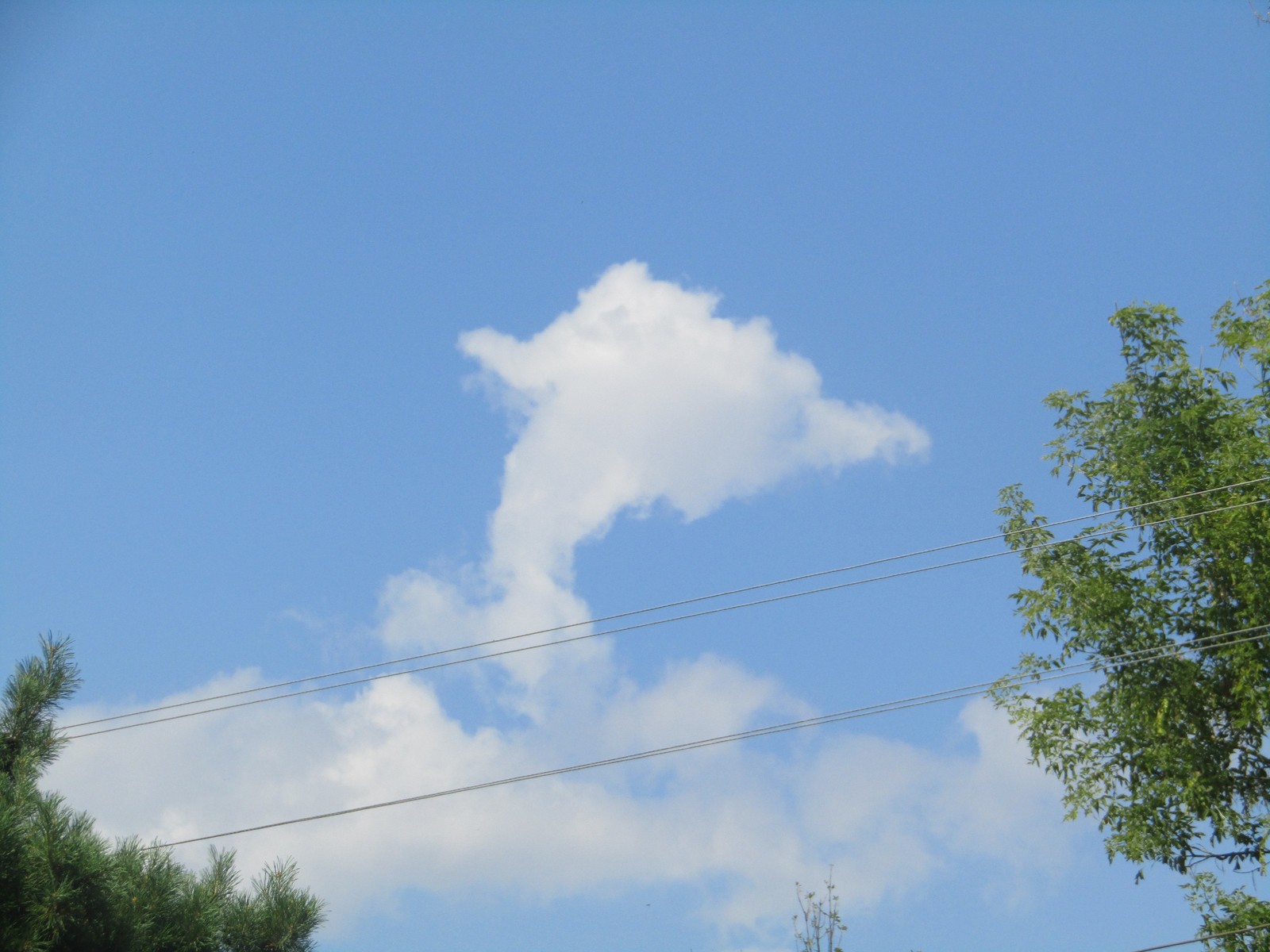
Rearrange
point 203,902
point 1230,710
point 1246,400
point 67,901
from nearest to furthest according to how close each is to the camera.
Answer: point 67,901 < point 203,902 < point 1230,710 < point 1246,400

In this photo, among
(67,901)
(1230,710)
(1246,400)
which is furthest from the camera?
(1246,400)

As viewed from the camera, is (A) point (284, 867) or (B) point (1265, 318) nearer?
(A) point (284, 867)

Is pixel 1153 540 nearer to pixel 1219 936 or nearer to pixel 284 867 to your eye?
pixel 1219 936

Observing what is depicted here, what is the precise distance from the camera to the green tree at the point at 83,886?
6191mm

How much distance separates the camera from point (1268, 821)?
450 inches

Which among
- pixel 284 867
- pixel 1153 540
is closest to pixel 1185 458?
pixel 1153 540

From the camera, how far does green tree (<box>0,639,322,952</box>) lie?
6.19m

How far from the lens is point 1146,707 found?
12.0 meters

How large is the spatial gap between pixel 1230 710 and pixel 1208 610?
1.10m

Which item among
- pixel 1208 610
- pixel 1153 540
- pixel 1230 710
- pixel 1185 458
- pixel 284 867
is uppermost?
pixel 1185 458

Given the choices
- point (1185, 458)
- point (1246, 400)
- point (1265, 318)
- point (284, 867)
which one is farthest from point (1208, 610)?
point (284, 867)

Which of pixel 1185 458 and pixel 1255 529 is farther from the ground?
pixel 1185 458

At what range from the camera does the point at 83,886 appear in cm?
633

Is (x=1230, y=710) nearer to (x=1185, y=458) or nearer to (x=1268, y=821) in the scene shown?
(x=1268, y=821)
